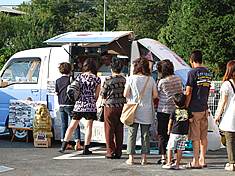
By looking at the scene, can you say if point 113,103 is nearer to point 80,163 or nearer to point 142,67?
point 142,67

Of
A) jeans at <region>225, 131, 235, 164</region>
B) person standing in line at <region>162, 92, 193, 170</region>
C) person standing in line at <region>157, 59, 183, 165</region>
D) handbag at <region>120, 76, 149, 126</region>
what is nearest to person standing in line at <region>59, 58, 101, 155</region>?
handbag at <region>120, 76, 149, 126</region>

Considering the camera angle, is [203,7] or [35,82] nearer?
[35,82]

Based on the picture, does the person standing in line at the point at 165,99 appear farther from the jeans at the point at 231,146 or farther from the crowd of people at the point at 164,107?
the jeans at the point at 231,146

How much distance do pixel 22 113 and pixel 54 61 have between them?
143 cm

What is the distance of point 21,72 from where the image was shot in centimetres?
803

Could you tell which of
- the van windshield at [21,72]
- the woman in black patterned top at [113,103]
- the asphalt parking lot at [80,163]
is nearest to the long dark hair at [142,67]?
the woman in black patterned top at [113,103]

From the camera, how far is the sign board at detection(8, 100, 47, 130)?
24.8 ft

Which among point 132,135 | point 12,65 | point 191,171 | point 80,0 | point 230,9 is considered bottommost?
point 191,171

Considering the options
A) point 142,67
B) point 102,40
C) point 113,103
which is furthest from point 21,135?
point 142,67

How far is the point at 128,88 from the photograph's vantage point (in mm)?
5664

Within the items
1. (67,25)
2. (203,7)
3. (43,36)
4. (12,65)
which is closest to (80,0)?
(67,25)

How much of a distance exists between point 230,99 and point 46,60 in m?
4.33

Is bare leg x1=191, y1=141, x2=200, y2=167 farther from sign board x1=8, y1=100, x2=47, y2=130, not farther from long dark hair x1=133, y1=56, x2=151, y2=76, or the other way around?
sign board x1=8, y1=100, x2=47, y2=130

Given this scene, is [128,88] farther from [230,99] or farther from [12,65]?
[12,65]
